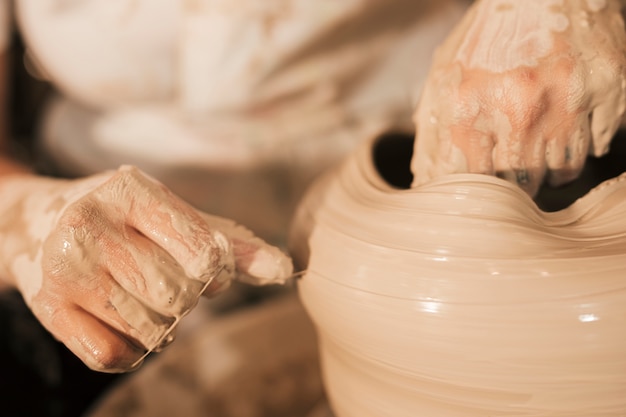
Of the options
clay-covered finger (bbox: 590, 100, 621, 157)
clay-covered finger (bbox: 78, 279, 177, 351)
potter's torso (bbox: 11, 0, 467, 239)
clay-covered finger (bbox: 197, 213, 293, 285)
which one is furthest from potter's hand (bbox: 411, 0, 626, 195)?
potter's torso (bbox: 11, 0, 467, 239)

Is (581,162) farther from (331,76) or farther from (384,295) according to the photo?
(331,76)

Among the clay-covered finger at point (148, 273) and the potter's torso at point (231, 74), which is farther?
the potter's torso at point (231, 74)

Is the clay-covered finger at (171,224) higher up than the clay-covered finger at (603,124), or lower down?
lower down

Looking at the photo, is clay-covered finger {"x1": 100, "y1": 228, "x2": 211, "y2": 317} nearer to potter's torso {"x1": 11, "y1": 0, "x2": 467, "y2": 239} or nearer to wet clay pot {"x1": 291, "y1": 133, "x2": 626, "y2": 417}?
wet clay pot {"x1": 291, "y1": 133, "x2": 626, "y2": 417}

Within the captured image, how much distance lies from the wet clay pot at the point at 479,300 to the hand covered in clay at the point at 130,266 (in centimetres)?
10

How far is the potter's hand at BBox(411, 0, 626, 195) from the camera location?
0.64 m

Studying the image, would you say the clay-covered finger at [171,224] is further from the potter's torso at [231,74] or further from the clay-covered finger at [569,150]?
the potter's torso at [231,74]

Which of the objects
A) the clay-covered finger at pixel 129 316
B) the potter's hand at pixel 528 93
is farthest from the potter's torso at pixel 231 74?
the clay-covered finger at pixel 129 316

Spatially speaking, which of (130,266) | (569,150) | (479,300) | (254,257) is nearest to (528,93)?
(569,150)

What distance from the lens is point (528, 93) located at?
2.06ft

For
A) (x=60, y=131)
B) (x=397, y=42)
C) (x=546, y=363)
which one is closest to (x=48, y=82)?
(x=60, y=131)

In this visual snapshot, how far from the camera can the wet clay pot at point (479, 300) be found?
0.57m

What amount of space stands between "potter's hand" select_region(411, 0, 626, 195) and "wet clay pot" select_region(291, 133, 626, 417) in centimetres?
5

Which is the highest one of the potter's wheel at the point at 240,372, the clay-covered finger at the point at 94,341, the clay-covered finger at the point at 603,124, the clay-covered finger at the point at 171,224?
the clay-covered finger at the point at 603,124
